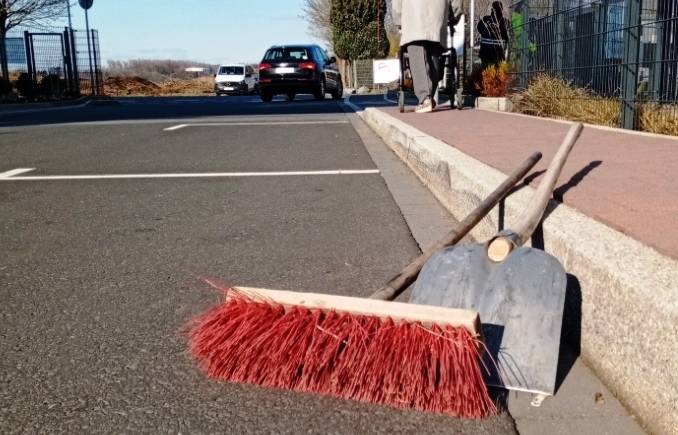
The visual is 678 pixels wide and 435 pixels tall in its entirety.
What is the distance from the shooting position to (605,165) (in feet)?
12.6

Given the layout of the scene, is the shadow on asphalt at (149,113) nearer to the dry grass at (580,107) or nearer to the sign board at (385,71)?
the sign board at (385,71)

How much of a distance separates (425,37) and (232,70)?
29.2m

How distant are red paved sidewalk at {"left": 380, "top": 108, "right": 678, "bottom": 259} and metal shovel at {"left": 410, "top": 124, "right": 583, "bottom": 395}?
0.35 m

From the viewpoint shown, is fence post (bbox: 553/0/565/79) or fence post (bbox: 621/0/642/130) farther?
fence post (bbox: 553/0/565/79)

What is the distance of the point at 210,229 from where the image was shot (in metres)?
3.77

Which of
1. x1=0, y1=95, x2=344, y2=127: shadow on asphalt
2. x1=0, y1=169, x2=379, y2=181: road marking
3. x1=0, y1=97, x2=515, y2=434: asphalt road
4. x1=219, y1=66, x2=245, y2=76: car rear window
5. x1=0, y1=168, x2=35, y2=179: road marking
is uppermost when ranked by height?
x1=219, y1=66, x2=245, y2=76: car rear window

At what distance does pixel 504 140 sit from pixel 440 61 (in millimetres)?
4596

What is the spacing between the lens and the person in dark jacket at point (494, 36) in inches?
455

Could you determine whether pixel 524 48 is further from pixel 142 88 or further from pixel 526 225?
pixel 142 88

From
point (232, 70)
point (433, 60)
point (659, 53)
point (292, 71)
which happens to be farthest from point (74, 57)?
point (659, 53)

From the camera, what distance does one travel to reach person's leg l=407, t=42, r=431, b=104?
9.46 metres

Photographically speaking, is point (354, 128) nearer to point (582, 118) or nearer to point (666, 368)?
point (582, 118)

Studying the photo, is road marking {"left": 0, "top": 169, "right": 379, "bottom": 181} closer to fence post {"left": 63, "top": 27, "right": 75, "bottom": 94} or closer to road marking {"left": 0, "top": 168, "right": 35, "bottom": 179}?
road marking {"left": 0, "top": 168, "right": 35, "bottom": 179}

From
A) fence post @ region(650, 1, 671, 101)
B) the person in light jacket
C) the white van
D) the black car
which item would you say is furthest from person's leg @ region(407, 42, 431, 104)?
the white van
